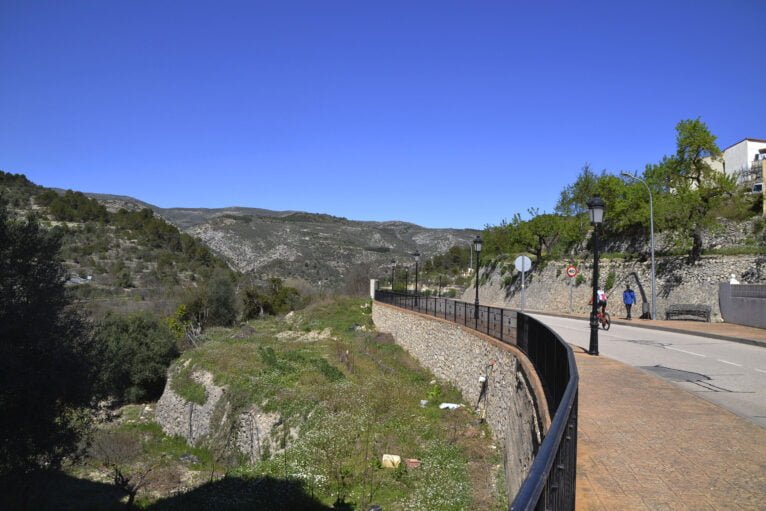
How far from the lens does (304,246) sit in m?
107

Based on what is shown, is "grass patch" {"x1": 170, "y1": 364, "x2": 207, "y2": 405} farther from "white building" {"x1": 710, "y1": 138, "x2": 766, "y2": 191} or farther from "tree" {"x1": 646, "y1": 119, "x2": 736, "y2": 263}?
"white building" {"x1": 710, "y1": 138, "x2": 766, "y2": 191}

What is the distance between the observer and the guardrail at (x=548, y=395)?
2395 mm

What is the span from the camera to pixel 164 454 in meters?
20.5

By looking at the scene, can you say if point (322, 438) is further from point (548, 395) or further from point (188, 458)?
point (548, 395)

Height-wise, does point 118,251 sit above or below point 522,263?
below

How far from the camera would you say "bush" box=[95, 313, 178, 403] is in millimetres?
29469

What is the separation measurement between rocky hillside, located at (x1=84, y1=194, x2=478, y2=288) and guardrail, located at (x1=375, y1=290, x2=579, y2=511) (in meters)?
62.7

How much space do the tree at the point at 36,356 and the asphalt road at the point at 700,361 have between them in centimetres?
1378

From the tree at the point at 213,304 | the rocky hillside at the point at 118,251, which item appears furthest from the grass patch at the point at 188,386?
the tree at the point at 213,304

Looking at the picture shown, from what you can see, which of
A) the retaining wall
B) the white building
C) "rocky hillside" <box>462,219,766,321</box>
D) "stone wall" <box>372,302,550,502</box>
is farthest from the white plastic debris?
the white building

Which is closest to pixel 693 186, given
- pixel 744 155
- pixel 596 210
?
pixel 596 210

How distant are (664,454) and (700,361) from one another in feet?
27.6

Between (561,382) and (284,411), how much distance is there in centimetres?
1335

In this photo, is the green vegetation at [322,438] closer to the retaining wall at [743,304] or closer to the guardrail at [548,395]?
the guardrail at [548,395]
